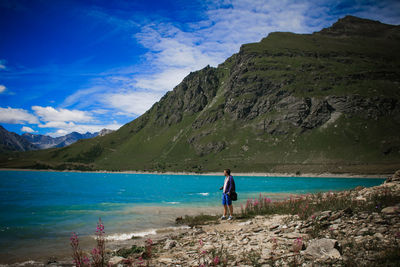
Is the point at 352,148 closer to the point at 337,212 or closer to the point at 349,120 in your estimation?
the point at 349,120

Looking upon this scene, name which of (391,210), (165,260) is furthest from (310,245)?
(165,260)

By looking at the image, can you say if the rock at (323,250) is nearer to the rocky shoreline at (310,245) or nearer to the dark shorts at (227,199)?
the rocky shoreline at (310,245)

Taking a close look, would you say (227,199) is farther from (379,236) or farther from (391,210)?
(379,236)

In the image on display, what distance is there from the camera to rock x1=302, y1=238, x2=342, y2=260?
6900 millimetres

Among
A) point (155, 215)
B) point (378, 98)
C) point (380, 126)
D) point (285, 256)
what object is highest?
point (378, 98)

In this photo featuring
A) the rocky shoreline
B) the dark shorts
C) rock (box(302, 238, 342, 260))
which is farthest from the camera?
the dark shorts

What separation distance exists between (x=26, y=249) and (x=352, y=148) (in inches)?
7672

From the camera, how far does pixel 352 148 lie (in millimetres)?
172250

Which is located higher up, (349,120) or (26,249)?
(349,120)

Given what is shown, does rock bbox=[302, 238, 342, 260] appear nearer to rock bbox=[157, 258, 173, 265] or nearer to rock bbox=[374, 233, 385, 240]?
rock bbox=[374, 233, 385, 240]

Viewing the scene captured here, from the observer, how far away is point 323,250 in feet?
23.5

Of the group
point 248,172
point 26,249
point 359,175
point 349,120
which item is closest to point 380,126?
point 349,120

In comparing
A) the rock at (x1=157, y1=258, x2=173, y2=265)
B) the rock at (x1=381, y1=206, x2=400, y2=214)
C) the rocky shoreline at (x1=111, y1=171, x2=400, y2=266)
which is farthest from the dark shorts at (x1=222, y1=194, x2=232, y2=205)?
the rock at (x1=381, y1=206, x2=400, y2=214)

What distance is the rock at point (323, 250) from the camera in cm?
690
